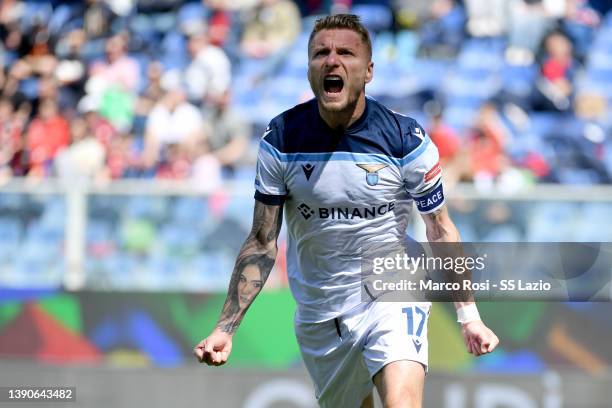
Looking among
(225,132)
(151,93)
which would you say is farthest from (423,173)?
(151,93)

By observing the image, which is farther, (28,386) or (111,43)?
(111,43)

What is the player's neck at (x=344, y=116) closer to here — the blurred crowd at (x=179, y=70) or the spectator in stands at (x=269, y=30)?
the blurred crowd at (x=179, y=70)

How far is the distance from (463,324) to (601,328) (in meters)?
4.48

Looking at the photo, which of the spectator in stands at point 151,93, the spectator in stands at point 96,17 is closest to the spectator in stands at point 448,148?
the spectator in stands at point 151,93

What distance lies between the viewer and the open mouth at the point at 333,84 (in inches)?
233

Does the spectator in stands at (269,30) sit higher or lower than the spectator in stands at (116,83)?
higher

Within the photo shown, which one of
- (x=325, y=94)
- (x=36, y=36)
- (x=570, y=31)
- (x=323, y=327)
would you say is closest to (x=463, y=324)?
(x=323, y=327)

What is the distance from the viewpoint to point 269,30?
1505 centimetres

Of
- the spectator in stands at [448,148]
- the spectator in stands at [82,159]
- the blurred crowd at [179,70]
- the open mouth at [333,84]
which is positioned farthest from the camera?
the blurred crowd at [179,70]

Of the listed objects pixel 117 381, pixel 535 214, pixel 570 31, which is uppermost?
pixel 570 31

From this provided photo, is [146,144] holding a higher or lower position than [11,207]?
higher

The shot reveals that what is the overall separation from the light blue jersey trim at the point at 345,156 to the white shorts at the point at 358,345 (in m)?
0.77

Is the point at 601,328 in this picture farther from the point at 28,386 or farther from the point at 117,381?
the point at 28,386

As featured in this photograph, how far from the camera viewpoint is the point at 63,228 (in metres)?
10.1
